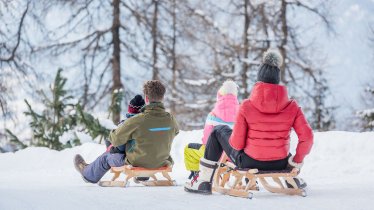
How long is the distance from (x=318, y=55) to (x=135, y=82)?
27.5 ft

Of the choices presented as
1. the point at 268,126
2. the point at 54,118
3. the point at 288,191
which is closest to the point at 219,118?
the point at 288,191

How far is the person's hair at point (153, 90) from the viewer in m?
6.62

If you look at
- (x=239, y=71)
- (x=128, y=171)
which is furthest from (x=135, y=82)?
(x=128, y=171)

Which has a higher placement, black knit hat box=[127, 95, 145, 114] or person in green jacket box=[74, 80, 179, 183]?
black knit hat box=[127, 95, 145, 114]

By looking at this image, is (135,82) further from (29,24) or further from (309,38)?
(309,38)

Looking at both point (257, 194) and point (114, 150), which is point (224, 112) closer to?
point (114, 150)

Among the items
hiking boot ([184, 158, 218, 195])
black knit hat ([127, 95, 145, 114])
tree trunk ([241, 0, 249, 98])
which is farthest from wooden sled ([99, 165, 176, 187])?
tree trunk ([241, 0, 249, 98])

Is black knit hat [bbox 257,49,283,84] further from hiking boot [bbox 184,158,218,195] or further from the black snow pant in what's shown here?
hiking boot [bbox 184,158,218,195]

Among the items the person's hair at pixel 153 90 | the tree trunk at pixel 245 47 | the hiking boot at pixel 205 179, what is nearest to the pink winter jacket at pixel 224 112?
the person's hair at pixel 153 90

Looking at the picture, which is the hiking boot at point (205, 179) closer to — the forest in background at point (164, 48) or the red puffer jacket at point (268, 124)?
the red puffer jacket at point (268, 124)

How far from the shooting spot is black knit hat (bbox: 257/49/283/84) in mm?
5380

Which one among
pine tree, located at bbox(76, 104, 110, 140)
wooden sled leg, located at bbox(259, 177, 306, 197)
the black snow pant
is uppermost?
the black snow pant

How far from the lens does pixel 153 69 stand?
20.7m

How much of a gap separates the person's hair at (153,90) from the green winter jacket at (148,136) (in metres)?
0.08
